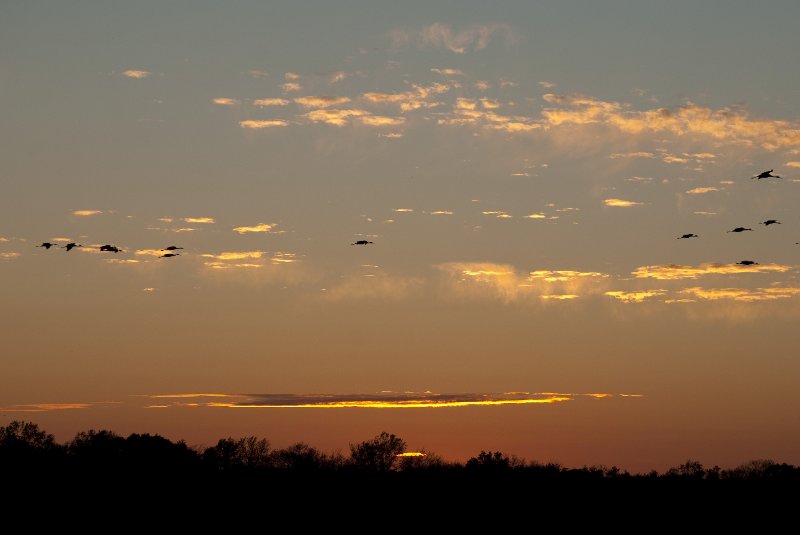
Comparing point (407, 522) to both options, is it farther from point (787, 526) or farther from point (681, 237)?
point (681, 237)

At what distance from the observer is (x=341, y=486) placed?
494ft

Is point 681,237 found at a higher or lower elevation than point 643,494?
higher

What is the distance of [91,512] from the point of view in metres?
124

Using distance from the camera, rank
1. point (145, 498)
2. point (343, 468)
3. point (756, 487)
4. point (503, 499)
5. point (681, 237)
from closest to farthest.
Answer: point (681, 237)
point (145, 498)
point (503, 499)
point (756, 487)
point (343, 468)

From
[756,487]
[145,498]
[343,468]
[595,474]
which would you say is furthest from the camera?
[343,468]

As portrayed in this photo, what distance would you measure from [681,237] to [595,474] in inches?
3951

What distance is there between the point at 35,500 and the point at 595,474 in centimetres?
8160

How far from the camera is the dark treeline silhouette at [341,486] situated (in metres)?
134

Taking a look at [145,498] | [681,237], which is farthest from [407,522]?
[681,237]

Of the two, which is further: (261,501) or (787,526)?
(261,501)

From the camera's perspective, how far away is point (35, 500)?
12681cm

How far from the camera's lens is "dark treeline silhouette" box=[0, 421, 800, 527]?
13388 centimetres

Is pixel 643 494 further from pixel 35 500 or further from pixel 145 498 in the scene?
pixel 35 500

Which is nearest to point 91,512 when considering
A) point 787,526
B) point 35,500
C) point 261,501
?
point 35,500
